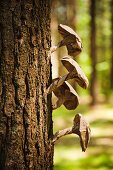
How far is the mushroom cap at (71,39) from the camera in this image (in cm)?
120

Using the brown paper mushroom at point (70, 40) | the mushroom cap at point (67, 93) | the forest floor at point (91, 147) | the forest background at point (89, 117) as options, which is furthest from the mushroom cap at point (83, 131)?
the forest floor at point (91, 147)

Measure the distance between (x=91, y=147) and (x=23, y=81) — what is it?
3.30m

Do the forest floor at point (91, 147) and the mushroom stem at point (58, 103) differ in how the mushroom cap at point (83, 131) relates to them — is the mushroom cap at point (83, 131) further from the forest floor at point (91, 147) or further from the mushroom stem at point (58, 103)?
the forest floor at point (91, 147)

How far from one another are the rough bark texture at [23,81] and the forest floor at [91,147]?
2156 millimetres

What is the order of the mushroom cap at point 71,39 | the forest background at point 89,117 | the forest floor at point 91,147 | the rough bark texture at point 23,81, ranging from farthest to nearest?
the forest background at point 89,117
the forest floor at point 91,147
the mushroom cap at point 71,39
the rough bark texture at point 23,81

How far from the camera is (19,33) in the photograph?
1.07 meters

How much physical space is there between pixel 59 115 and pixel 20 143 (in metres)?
5.38

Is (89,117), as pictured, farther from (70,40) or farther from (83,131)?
(70,40)

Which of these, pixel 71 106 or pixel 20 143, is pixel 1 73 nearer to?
pixel 20 143

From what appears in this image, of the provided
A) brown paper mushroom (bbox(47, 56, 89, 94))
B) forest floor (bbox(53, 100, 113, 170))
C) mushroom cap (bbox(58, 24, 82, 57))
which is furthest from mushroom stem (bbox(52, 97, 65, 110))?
forest floor (bbox(53, 100, 113, 170))

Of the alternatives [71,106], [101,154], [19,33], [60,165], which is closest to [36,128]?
[71,106]

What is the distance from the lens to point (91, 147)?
13.4 feet

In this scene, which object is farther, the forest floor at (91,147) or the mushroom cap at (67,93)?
the forest floor at (91,147)

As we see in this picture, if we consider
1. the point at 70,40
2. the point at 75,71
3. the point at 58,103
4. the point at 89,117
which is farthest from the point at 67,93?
the point at 89,117
